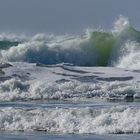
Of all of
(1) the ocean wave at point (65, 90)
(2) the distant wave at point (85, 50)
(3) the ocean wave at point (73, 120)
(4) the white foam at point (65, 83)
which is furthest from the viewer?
(2) the distant wave at point (85, 50)

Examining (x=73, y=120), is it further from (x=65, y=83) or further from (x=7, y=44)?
(x=7, y=44)

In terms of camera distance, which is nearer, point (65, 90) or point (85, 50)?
point (65, 90)

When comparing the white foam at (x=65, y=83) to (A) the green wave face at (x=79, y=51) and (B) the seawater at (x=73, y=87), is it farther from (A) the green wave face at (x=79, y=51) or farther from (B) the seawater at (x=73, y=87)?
(A) the green wave face at (x=79, y=51)

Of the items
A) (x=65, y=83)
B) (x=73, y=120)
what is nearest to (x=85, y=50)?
(x=65, y=83)

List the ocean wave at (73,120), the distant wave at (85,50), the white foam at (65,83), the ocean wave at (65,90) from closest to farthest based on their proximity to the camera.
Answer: the ocean wave at (73,120), the ocean wave at (65,90), the white foam at (65,83), the distant wave at (85,50)

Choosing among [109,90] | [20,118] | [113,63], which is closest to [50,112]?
[20,118]

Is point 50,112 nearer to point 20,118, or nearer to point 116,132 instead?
point 20,118

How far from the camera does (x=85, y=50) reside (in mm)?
62156

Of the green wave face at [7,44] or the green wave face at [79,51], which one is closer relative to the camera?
the green wave face at [79,51]

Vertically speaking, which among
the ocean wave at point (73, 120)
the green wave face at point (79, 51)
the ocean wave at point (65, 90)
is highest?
the green wave face at point (79, 51)

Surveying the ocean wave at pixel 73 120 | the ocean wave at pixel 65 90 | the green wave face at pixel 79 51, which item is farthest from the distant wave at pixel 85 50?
the ocean wave at pixel 73 120

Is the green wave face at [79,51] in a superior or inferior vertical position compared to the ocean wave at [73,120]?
superior

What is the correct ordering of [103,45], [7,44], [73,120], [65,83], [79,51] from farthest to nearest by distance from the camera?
1. [7,44]
2. [103,45]
3. [79,51]
4. [65,83]
5. [73,120]

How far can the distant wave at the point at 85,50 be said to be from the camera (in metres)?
60.8
